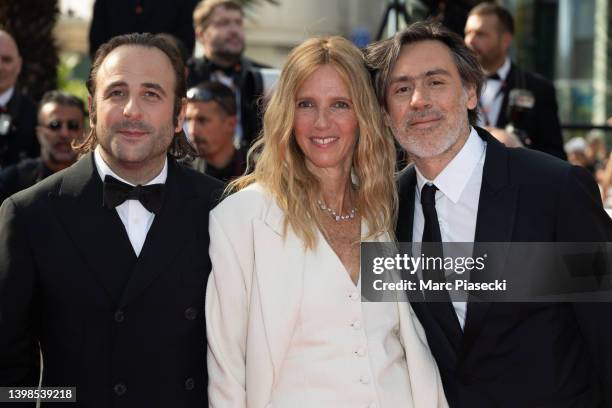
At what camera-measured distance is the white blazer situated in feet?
11.1

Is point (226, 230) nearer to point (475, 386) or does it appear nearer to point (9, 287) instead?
point (9, 287)

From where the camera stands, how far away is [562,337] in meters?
3.51

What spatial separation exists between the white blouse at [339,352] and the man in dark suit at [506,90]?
312 cm

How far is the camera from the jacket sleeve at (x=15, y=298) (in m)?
3.23

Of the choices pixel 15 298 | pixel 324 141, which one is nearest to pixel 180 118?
pixel 324 141

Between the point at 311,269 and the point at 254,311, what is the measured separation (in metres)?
0.28

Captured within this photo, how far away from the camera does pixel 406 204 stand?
3.88 metres

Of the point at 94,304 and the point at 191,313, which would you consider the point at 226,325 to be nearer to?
the point at 191,313

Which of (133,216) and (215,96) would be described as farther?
(215,96)

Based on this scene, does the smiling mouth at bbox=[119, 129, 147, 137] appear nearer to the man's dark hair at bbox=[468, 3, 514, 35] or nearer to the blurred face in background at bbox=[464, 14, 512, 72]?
the blurred face in background at bbox=[464, 14, 512, 72]

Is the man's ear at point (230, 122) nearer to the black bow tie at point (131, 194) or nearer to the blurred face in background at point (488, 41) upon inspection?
the blurred face in background at point (488, 41)

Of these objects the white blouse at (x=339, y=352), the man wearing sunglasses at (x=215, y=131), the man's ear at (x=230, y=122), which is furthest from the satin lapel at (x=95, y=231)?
the man's ear at (x=230, y=122)

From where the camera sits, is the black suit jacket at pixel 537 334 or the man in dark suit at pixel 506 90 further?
the man in dark suit at pixel 506 90

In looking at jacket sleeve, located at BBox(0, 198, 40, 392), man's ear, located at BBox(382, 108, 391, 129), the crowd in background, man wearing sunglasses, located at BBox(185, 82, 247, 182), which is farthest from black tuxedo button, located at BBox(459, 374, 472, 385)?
man wearing sunglasses, located at BBox(185, 82, 247, 182)
